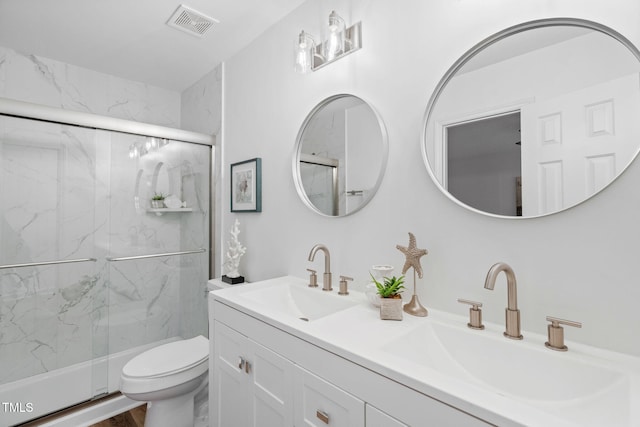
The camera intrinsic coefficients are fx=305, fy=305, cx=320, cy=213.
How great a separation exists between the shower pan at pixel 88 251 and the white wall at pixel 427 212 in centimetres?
72

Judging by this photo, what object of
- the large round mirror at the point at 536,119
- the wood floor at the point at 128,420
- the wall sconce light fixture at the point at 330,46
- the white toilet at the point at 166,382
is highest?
the wall sconce light fixture at the point at 330,46

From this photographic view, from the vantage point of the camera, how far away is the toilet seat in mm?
1525

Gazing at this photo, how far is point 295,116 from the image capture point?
168 centimetres

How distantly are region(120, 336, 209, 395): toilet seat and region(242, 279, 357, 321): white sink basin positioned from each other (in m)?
0.66

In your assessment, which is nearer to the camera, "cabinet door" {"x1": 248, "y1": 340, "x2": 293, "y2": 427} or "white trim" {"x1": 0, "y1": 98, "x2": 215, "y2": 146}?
"cabinet door" {"x1": 248, "y1": 340, "x2": 293, "y2": 427}

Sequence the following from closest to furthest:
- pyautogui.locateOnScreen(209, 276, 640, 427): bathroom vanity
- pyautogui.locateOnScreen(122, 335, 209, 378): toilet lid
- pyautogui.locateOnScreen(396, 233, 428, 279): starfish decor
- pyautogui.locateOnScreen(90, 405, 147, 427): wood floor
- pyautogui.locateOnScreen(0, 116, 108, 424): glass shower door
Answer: pyautogui.locateOnScreen(209, 276, 640, 427): bathroom vanity
pyautogui.locateOnScreen(396, 233, 428, 279): starfish decor
pyautogui.locateOnScreen(122, 335, 209, 378): toilet lid
pyautogui.locateOnScreen(0, 116, 108, 424): glass shower door
pyautogui.locateOnScreen(90, 405, 147, 427): wood floor

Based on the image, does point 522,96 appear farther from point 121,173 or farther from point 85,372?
point 85,372

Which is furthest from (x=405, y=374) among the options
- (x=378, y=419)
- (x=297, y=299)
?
(x=297, y=299)

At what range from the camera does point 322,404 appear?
855mm

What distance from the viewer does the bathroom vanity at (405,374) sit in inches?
24.4

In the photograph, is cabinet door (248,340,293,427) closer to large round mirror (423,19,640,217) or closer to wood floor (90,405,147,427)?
large round mirror (423,19,640,217)

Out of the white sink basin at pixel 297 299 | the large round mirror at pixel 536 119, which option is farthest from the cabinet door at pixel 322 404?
the large round mirror at pixel 536 119

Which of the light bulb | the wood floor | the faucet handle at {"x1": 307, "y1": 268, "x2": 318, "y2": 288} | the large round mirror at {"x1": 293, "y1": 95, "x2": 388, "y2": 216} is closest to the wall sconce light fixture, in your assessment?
the light bulb

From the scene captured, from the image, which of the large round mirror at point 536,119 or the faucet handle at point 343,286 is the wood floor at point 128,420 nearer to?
the faucet handle at point 343,286
